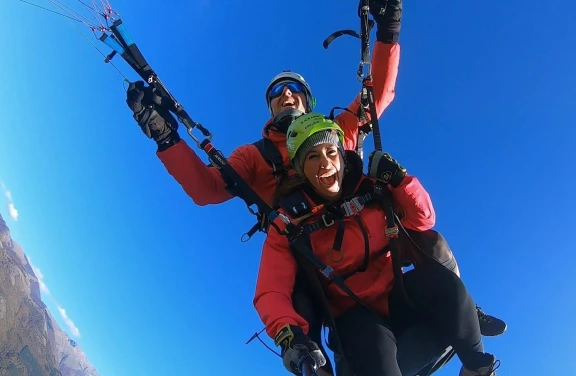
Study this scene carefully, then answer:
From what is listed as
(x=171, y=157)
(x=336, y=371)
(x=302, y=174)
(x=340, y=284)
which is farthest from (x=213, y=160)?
(x=336, y=371)

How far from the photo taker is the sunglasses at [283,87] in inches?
213

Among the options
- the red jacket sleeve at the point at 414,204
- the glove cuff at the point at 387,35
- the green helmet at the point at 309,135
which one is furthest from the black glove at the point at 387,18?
the red jacket sleeve at the point at 414,204

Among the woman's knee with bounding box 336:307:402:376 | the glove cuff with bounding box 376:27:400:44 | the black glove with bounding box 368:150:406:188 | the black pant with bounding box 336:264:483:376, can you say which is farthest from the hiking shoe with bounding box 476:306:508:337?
the glove cuff with bounding box 376:27:400:44

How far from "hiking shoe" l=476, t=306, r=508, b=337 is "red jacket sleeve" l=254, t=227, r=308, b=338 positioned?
182 centimetres

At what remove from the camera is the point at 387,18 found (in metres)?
4.43

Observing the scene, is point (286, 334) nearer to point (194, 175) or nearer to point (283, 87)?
point (194, 175)

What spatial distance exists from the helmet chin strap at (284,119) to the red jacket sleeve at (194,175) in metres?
0.96

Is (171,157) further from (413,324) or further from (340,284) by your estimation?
(413,324)

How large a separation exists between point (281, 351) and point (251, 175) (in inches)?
93.0

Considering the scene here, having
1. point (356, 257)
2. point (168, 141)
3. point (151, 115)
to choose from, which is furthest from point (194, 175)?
point (356, 257)

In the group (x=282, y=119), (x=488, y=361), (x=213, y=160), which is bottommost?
(x=488, y=361)

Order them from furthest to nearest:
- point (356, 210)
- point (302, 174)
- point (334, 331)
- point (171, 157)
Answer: point (171, 157) < point (302, 174) < point (356, 210) < point (334, 331)

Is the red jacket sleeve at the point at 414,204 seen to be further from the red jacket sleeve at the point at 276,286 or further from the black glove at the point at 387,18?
the black glove at the point at 387,18

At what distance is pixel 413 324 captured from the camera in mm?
3152
